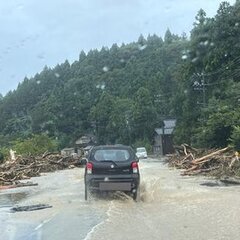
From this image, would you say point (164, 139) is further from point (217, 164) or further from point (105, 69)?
point (217, 164)

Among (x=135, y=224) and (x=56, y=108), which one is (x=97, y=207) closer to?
(x=135, y=224)

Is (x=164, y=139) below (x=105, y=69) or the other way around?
below

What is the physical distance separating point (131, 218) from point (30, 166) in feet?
87.9

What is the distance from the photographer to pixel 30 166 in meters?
38.0

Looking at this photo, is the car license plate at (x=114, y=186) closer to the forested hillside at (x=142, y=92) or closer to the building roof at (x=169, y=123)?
the forested hillside at (x=142, y=92)

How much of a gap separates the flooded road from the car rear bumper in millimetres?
402

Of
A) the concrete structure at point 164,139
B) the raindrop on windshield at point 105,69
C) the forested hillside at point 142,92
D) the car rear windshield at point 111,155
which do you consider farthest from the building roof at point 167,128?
the car rear windshield at point 111,155

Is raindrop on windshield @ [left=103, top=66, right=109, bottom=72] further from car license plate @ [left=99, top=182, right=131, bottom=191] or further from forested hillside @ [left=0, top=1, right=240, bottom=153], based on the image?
car license plate @ [left=99, top=182, right=131, bottom=191]

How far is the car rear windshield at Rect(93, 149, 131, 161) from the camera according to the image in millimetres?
15743

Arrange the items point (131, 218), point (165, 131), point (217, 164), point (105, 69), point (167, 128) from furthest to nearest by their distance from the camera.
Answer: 1. point (167, 128)
2. point (165, 131)
3. point (105, 69)
4. point (217, 164)
5. point (131, 218)

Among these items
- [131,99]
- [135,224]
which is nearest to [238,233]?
[135,224]

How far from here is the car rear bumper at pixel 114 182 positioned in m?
15.3

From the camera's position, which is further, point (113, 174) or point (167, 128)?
point (167, 128)

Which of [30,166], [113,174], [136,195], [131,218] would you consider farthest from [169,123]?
[131,218]
